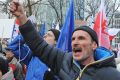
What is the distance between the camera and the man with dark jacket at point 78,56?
A: 3680 millimetres

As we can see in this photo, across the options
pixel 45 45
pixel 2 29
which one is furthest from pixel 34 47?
pixel 2 29

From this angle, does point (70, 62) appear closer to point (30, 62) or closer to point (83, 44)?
point (83, 44)

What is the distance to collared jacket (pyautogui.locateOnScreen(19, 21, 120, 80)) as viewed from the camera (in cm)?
366

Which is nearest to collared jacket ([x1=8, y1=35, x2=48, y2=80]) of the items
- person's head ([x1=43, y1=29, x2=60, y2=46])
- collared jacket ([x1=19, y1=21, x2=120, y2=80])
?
person's head ([x1=43, y1=29, x2=60, y2=46])

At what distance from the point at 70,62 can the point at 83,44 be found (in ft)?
0.79

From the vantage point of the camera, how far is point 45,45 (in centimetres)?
417

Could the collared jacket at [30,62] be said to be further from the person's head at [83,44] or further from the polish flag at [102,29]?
the person's head at [83,44]

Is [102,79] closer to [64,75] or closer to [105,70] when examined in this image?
[105,70]

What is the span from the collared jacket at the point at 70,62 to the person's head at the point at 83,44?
0.07 metres

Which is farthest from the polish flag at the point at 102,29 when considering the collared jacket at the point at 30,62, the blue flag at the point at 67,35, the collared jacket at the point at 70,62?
the collared jacket at the point at 70,62

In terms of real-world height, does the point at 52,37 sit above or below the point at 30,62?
above

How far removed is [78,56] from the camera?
12.5 ft

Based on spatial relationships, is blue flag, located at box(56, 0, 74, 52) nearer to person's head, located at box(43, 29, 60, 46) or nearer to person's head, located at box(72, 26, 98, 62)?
person's head, located at box(43, 29, 60, 46)

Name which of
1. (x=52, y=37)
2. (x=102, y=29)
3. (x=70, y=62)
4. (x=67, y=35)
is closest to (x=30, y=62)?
(x=52, y=37)
